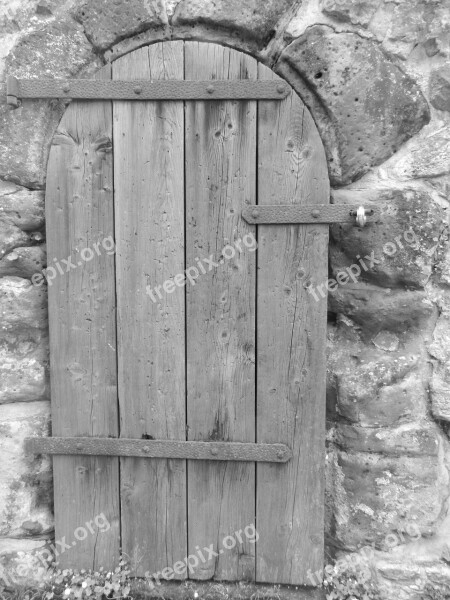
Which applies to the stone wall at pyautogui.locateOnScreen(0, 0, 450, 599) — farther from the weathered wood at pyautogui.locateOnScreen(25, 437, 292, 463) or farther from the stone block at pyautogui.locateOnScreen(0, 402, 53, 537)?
the weathered wood at pyautogui.locateOnScreen(25, 437, 292, 463)

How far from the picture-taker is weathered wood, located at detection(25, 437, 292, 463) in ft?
5.16

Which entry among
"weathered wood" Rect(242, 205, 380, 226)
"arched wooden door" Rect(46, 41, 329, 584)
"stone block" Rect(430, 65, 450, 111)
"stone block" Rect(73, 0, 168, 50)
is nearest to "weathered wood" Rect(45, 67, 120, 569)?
"arched wooden door" Rect(46, 41, 329, 584)

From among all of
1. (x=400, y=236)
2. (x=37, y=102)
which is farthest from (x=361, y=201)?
(x=37, y=102)

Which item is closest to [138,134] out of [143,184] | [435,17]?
[143,184]

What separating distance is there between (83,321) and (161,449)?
1.61 feet

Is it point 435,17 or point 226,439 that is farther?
point 226,439

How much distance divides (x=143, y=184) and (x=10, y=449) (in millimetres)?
984

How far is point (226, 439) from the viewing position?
160 cm

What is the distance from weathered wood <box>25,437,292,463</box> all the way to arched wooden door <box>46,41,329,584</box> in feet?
0.05

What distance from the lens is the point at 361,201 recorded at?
1504 millimetres

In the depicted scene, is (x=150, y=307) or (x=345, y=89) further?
(x=150, y=307)

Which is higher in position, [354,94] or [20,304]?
[354,94]

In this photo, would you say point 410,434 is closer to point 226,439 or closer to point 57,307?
point 226,439

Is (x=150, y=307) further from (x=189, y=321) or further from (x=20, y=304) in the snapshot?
(x=20, y=304)
